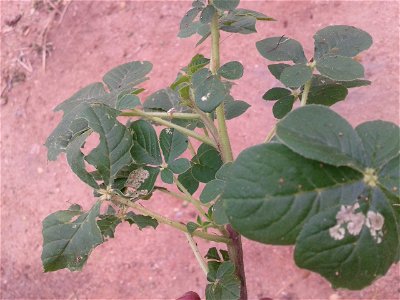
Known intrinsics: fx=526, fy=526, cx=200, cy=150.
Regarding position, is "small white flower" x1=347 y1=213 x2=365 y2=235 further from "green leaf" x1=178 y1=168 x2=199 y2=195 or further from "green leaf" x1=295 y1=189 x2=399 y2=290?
"green leaf" x1=178 y1=168 x2=199 y2=195

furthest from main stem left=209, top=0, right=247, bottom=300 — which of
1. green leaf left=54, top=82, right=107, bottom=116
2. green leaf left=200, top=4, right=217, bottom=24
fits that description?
green leaf left=54, top=82, right=107, bottom=116

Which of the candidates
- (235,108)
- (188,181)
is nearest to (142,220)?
(188,181)

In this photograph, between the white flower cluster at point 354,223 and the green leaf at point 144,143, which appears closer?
the white flower cluster at point 354,223

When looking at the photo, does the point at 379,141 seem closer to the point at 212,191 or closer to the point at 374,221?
the point at 374,221

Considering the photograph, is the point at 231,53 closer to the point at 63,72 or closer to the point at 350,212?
the point at 63,72

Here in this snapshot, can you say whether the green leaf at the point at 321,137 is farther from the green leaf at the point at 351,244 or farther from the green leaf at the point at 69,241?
the green leaf at the point at 69,241

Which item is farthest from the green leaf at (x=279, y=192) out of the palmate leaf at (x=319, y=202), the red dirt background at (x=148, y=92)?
the red dirt background at (x=148, y=92)

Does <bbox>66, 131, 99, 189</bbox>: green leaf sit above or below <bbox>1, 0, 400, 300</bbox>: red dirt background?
above

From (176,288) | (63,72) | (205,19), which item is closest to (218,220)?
(205,19)
